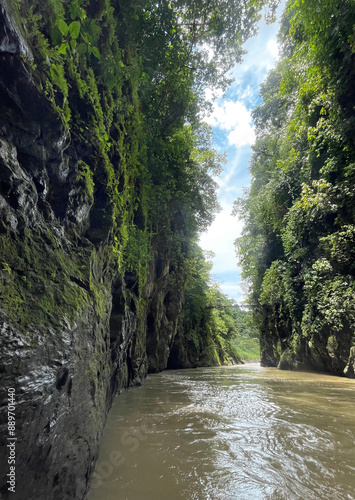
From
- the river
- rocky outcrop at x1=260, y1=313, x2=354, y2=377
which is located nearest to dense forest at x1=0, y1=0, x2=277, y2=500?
the river

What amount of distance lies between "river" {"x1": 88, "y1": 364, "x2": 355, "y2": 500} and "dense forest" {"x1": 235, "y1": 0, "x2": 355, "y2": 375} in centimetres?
428

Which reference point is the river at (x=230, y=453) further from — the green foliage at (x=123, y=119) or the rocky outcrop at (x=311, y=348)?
the rocky outcrop at (x=311, y=348)

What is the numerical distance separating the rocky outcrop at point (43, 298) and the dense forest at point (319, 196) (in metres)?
7.24

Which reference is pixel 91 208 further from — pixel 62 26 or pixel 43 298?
pixel 43 298

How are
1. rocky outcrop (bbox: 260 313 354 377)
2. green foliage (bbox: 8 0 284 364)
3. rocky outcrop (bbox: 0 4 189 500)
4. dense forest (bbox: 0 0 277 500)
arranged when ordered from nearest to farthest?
rocky outcrop (bbox: 0 4 189 500)
dense forest (bbox: 0 0 277 500)
green foliage (bbox: 8 0 284 364)
rocky outcrop (bbox: 260 313 354 377)

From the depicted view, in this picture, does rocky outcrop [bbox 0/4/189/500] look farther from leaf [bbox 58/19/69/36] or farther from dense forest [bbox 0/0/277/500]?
leaf [bbox 58/19/69/36]

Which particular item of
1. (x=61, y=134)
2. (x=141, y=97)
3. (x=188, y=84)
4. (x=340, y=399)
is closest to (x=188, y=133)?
(x=188, y=84)

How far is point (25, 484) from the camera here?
3.83 ft

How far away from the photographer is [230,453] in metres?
2.27

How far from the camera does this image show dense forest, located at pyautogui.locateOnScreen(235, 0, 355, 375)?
277 inches

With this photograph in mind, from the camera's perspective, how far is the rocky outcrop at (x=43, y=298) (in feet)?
4.18

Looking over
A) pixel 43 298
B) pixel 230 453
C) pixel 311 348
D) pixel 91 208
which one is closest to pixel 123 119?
pixel 91 208

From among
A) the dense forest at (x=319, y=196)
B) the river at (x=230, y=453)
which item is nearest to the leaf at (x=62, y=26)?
A: the river at (x=230, y=453)

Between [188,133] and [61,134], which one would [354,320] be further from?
[188,133]
